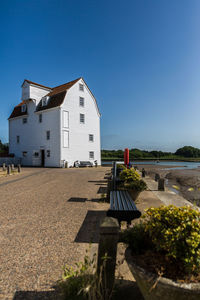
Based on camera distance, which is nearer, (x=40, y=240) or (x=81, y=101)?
(x=40, y=240)

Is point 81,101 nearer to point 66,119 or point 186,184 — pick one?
point 66,119

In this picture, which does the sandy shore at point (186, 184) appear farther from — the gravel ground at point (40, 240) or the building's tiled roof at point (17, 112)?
the building's tiled roof at point (17, 112)

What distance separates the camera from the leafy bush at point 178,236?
1588mm

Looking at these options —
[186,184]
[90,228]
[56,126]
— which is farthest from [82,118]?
[90,228]

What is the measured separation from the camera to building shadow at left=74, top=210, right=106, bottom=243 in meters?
3.78

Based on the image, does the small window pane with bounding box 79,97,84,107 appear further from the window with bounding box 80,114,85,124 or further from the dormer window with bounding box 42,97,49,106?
the dormer window with bounding box 42,97,49,106

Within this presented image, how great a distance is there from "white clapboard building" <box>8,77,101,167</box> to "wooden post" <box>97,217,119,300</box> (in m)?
24.0

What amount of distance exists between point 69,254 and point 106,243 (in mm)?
1691

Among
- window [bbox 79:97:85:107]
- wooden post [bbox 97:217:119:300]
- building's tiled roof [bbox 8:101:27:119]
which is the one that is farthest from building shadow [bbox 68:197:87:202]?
building's tiled roof [bbox 8:101:27:119]

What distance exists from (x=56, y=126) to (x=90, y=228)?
2331 cm

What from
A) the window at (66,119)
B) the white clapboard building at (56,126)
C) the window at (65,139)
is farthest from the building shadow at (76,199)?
the window at (66,119)

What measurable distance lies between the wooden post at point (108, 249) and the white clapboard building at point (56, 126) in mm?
23981

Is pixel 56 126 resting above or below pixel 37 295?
above

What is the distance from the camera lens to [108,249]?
188 cm
